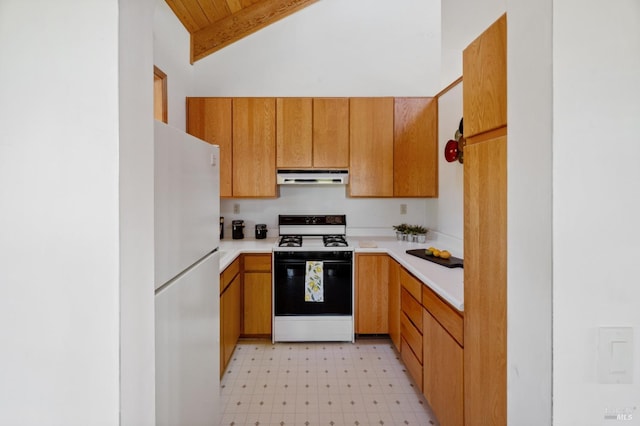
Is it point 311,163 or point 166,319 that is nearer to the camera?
point 166,319

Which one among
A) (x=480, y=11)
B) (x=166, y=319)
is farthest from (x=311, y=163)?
(x=166, y=319)

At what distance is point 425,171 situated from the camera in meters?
3.06

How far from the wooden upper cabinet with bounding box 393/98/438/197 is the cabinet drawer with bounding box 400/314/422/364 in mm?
1280

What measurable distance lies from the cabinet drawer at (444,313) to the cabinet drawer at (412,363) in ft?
1.55

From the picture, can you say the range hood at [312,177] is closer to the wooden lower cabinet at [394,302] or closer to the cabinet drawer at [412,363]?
the wooden lower cabinet at [394,302]

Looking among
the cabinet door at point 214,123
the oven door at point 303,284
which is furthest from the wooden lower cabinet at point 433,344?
the cabinet door at point 214,123

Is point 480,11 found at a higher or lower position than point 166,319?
higher

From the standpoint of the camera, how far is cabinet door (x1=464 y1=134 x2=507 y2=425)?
97 cm

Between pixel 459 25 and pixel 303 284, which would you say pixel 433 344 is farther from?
pixel 459 25
